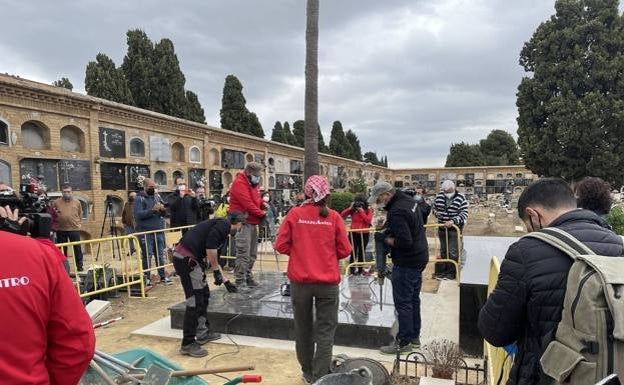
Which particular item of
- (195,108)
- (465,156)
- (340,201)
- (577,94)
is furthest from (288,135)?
(465,156)

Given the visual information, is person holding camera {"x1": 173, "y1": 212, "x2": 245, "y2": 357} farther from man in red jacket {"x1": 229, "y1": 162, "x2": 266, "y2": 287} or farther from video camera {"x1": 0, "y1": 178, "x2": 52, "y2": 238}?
video camera {"x1": 0, "y1": 178, "x2": 52, "y2": 238}

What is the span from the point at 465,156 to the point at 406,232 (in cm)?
5962

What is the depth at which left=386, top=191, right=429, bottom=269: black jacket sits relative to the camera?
161 inches

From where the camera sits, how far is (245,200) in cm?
612

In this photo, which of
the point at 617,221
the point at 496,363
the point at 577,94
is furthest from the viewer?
the point at 577,94

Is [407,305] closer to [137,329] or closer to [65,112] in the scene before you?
[137,329]

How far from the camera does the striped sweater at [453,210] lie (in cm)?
750

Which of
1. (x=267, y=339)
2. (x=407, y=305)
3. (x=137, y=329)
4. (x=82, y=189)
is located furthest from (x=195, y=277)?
(x=82, y=189)

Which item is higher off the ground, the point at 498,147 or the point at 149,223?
the point at 498,147

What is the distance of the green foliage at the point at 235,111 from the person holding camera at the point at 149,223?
20421mm

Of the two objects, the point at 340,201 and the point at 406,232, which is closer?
the point at 406,232

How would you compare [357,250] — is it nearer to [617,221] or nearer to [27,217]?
[617,221]

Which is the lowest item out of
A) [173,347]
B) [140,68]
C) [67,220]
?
[173,347]

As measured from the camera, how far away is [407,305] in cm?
420
